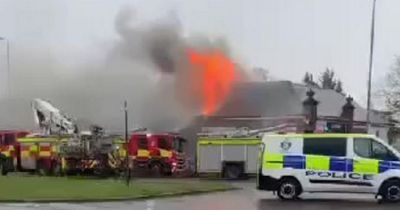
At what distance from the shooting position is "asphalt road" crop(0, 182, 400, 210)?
20047mm

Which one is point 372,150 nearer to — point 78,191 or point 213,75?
point 78,191

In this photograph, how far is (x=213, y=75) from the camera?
51438mm

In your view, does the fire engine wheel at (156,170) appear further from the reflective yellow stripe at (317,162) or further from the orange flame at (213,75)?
the reflective yellow stripe at (317,162)

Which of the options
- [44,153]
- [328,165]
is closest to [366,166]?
[328,165]

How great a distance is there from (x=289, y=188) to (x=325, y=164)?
128 centimetres

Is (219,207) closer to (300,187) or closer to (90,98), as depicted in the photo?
(300,187)

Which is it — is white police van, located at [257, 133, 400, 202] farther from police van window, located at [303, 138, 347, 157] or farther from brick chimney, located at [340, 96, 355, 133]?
brick chimney, located at [340, 96, 355, 133]

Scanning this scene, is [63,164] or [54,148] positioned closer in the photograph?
[63,164]

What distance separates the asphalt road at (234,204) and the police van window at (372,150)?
1352mm

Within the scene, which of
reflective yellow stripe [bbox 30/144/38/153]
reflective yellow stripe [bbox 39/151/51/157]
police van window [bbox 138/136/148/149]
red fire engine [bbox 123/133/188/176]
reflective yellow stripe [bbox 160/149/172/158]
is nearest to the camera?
reflective yellow stripe [bbox 39/151/51/157]

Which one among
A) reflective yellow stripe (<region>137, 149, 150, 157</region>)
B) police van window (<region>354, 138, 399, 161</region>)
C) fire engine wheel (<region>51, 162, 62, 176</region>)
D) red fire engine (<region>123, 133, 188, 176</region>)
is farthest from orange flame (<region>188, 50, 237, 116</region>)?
police van window (<region>354, 138, 399, 161</region>)

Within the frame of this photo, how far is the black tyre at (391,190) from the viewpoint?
22562 millimetres

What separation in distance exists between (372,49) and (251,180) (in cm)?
1051

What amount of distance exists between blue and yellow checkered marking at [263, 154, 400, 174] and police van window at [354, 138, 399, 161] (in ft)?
0.57
